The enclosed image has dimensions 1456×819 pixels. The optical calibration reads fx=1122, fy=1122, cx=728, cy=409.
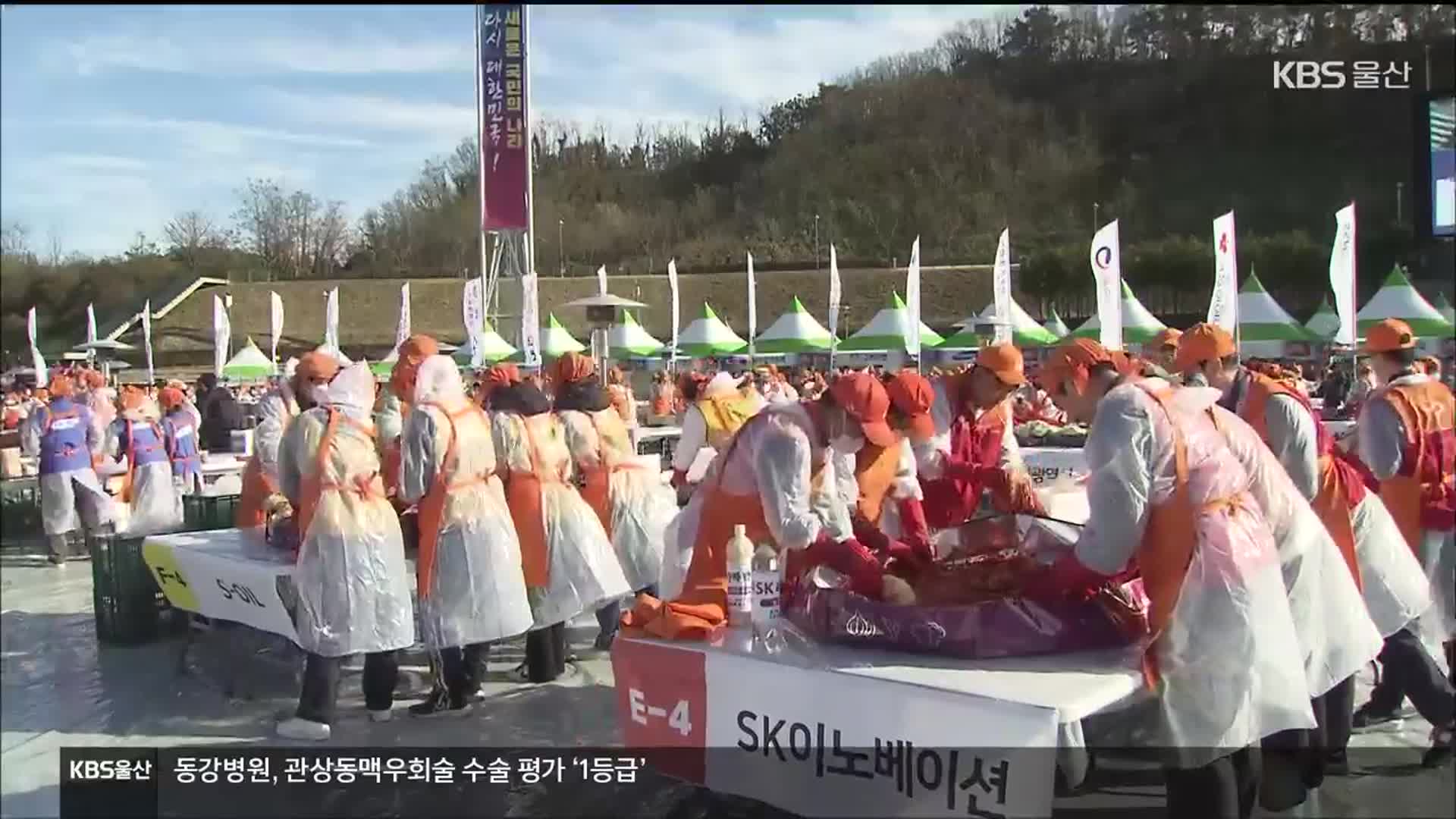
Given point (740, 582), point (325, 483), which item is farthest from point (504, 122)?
point (740, 582)

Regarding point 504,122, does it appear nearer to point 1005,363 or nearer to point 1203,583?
point 1005,363

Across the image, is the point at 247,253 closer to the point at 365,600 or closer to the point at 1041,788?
the point at 365,600

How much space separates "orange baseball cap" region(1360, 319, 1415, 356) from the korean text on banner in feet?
46.9

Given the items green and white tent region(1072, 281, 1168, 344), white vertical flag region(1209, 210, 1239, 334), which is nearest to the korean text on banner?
green and white tent region(1072, 281, 1168, 344)

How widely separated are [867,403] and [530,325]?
10257 millimetres

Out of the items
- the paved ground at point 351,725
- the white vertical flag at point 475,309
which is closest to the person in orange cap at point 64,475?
the paved ground at point 351,725

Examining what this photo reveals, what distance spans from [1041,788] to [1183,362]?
7.34ft

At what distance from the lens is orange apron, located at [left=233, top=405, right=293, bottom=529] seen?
542 centimetres

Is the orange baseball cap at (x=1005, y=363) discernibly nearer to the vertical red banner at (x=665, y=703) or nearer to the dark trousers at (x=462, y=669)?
the vertical red banner at (x=665, y=703)

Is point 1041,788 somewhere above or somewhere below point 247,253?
below

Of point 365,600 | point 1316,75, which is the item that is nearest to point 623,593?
point 365,600

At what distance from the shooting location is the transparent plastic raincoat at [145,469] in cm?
803

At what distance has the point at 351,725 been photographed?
456 cm

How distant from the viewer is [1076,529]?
337cm
